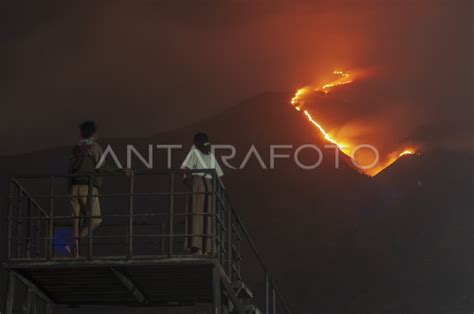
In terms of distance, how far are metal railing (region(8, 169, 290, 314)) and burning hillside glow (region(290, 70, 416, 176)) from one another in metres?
1.69

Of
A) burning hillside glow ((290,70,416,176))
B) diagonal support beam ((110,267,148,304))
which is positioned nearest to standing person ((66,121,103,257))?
diagonal support beam ((110,267,148,304))

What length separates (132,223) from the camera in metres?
14.0

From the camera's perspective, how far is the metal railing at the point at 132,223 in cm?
1409

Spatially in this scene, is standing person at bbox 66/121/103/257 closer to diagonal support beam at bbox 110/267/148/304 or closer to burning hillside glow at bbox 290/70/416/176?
diagonal support beam at bbox 110/267/148/304

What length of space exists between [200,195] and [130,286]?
129 cm

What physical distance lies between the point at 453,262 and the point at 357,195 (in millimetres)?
1346

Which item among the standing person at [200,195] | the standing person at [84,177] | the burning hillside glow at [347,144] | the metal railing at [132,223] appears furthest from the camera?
the burning hillside glow at [347,144]

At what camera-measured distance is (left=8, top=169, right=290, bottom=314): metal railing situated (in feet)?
46.2

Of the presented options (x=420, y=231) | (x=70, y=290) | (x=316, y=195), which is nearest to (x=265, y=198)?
(x=316, y=195)

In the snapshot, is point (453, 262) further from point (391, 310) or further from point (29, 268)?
point (29, 268)

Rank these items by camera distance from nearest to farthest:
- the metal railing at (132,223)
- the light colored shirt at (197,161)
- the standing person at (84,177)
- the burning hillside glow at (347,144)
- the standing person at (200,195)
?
the metal railing at (132,223) < the standing person at (200,195) < the standing person at (84,177) < the light colored shirt at (197,161) < the burning hillside glow at (347,144)

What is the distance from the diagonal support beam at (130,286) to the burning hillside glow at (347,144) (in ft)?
11.3

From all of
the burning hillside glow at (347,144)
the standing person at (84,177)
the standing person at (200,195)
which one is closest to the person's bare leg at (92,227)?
the standing person at (84,177)

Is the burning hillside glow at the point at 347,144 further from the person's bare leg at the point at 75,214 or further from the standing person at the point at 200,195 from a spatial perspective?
the person's bare leg at the point at 75,214
